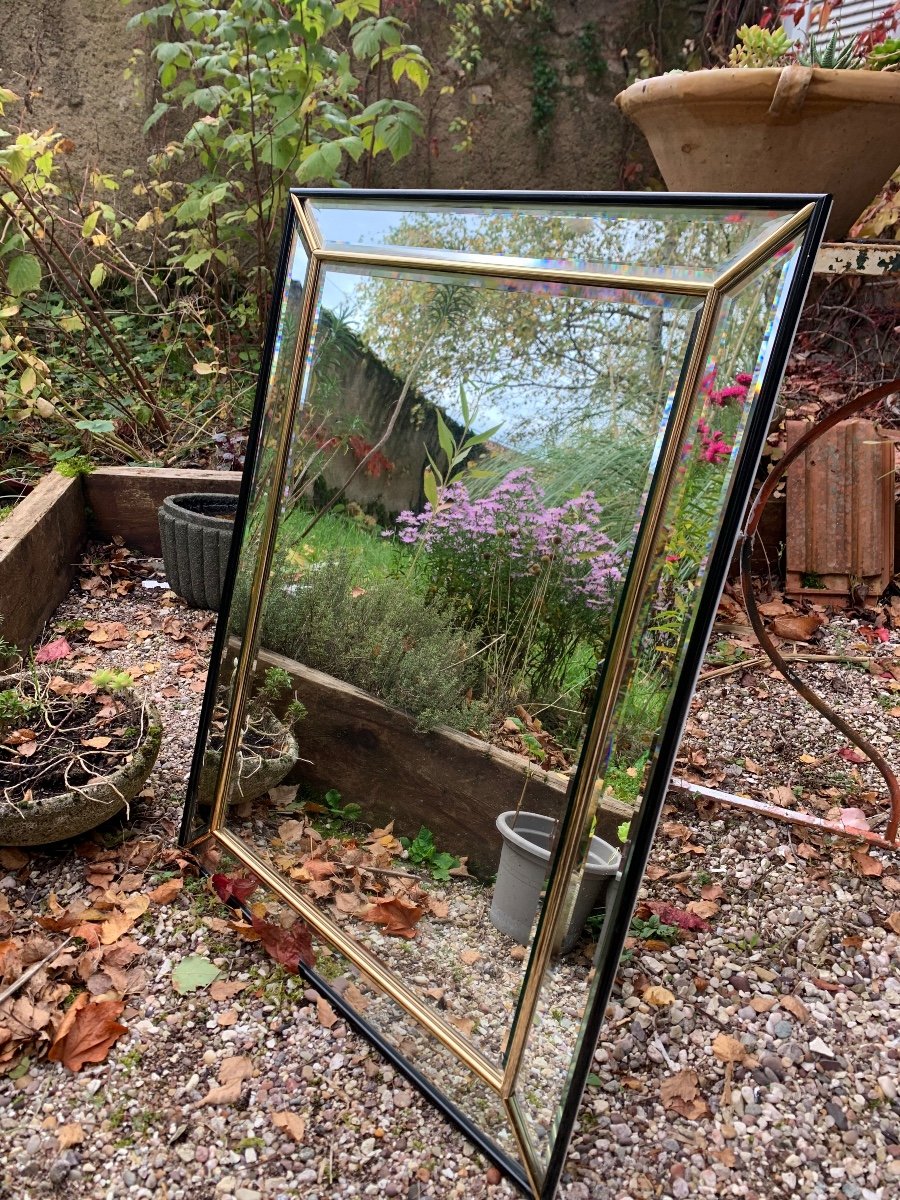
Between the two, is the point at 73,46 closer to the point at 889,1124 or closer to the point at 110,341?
the point at 110,341

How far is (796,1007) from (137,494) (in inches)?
119

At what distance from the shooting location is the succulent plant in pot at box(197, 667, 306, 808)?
1.79 metres

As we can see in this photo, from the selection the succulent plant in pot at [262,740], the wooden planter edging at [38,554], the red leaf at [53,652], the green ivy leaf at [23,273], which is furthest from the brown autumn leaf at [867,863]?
the green ivy leaf at [23,273]

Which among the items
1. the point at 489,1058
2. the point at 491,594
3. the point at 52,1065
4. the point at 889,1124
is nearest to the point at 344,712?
the point at 491,594

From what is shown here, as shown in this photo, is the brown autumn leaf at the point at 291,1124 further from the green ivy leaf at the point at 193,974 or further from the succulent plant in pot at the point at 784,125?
the succulent plant in pot at the point at 784,125

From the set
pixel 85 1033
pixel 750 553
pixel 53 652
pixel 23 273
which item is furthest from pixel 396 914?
pixel 23 273

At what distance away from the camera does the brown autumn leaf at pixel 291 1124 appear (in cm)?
137

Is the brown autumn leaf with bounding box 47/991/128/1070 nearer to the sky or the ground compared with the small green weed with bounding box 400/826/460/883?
nearer to the ground

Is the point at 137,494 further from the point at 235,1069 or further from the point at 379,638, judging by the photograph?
the point at 235,1069

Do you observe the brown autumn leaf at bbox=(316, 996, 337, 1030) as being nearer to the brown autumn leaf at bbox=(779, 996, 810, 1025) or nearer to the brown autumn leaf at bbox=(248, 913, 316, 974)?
the brown autumn leaf at bbox=(248, 913, 316, 974)

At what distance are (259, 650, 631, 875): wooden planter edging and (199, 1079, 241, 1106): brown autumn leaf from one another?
503 mm

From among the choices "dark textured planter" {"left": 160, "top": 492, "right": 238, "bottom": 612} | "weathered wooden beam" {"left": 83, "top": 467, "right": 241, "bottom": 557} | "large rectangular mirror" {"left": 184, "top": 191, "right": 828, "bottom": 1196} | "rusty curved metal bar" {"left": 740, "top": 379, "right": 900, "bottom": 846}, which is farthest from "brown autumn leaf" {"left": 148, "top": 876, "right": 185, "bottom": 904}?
"weathered wooden beam" {"left": 83, "top": 467, "right": 241, "bottom": 557}

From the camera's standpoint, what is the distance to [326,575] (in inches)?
66.5

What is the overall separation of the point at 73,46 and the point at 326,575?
15.3ft
